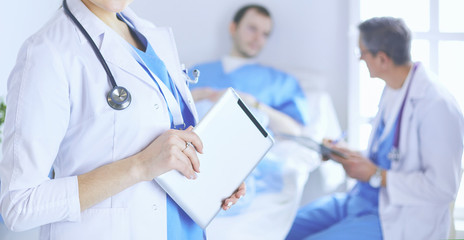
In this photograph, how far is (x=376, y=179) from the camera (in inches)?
70.1

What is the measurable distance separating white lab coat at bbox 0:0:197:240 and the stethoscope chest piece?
12 mm

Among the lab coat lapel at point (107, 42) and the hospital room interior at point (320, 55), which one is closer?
the lab coat lapel at point (107, 42)

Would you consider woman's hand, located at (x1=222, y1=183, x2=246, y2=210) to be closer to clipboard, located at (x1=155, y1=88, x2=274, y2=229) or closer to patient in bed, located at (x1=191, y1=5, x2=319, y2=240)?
clipboard, located at (x1=155, y1=88, x2=274, y2=229)

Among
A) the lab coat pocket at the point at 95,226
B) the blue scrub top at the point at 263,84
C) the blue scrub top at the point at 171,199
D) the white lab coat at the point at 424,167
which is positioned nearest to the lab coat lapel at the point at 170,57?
the blue scrub top at the point at 171,199

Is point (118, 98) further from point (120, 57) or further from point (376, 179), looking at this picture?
point (376, 179)

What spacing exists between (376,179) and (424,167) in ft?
0.55

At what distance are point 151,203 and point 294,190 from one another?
127 centimetres

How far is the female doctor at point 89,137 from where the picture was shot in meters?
0.79

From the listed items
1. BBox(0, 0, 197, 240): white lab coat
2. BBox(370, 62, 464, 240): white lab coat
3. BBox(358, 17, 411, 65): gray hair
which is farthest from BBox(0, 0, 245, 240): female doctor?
BBox(358, 17, 411, 65): gray hair

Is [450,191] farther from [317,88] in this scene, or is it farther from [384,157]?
[317,88]

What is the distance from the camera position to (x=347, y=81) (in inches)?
112

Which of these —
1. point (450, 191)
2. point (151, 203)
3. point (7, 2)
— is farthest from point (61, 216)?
point (7, 2)

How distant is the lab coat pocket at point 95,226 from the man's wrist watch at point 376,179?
3.67ft

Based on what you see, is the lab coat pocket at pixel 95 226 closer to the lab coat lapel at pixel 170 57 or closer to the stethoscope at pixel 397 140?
the lab coat lapel at pixel 170 57
